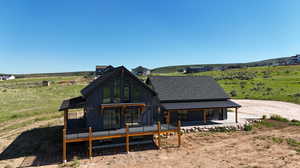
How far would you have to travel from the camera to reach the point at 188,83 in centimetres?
2684

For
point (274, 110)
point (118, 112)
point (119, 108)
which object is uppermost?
point (119, 108)

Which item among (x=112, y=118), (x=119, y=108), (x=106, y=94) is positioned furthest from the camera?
(x=119, y=108)

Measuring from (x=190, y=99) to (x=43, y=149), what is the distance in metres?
17.9

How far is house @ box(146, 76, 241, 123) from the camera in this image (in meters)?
22.7

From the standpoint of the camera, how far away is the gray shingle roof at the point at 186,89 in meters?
24.2

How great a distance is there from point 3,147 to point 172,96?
62.5 ft

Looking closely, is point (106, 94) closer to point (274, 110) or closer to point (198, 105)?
point (198, 105)

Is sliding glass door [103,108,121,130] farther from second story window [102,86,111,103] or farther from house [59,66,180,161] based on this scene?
second story window [102,86,111,103]

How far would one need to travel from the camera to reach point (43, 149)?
15.5 m

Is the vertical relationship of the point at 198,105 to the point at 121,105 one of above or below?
below

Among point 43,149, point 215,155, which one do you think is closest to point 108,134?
point 43,149

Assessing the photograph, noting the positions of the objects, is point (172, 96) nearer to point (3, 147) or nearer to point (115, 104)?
point (115, 104)

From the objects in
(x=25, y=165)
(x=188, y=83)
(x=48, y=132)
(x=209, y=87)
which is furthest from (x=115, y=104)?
(x=209, y=87)

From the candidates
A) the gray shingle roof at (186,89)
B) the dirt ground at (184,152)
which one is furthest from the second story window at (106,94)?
the gray shingle roof at (186,89)
